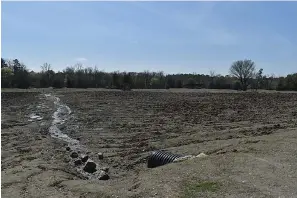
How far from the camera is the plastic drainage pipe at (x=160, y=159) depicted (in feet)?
37.4

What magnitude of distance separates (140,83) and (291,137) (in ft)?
254

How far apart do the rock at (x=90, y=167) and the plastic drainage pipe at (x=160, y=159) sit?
5.23 feet

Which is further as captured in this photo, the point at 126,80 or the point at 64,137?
the point at 126,80

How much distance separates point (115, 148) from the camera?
1484cm

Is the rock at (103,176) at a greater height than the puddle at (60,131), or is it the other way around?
the rock at (103,176)

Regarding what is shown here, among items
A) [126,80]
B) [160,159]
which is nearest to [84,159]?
[160,159]

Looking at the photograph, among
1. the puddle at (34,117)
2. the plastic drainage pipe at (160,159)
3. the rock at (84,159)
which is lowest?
the puddle at (34,117)

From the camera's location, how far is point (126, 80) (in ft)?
269

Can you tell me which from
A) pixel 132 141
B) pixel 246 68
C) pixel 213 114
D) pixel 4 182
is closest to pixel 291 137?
pixel 132 141

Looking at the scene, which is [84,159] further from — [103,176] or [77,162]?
[103,176]

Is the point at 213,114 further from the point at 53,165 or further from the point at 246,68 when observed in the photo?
the point at 246,68

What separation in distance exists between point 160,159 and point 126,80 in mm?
70902

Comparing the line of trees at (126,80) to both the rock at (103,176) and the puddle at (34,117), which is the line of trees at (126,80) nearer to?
the puddle at (34,117)

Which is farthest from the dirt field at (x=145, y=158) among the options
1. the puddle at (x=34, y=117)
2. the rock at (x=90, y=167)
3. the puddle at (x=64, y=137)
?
the puddle at (x=34, y=117)
